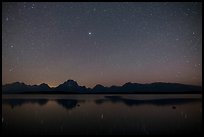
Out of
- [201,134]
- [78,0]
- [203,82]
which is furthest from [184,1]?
[201,134]

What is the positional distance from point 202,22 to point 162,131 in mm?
5834

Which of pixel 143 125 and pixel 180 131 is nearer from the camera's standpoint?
pixel 180 131

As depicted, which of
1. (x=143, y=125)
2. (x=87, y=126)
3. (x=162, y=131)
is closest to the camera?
(x=162, y=131)

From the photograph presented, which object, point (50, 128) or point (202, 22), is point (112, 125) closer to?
point (50, 128)

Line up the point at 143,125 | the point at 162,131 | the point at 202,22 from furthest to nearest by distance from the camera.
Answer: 1. the point at 143,125
2. the point at 162,131
3. the point at 202,22

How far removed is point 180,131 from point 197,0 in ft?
20.1

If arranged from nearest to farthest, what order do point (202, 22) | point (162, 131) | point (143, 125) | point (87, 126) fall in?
1. point (202, 22)
2. point (162, 131)
3. point (87, 126)
4. point (143, 125)

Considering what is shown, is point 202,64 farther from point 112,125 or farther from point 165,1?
point 112,125

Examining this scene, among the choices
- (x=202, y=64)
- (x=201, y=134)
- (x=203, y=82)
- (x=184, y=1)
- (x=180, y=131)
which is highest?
(x=184, y=1)

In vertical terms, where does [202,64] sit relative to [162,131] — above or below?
above

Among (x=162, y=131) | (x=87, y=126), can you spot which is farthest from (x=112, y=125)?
(x=162, y=131)

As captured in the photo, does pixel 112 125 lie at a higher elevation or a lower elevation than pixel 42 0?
lower

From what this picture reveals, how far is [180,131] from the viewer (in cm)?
880

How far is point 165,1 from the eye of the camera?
3705 mm
